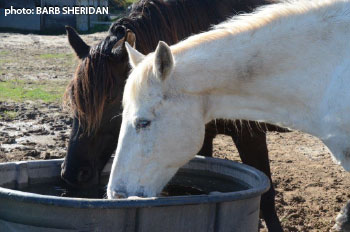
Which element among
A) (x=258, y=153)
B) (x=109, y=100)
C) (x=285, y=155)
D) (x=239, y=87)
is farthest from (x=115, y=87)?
(x=285, y=155)

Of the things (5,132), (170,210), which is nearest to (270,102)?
(170,210)

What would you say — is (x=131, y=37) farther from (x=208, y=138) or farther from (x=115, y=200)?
(x=115, y=200)

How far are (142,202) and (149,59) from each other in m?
0.84

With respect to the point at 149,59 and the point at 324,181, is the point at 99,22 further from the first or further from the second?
the point at 149,59

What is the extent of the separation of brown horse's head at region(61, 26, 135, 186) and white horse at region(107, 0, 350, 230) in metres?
0.48

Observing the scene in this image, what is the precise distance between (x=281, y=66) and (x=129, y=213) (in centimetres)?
116

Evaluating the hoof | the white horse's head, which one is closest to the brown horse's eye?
the white horse's head

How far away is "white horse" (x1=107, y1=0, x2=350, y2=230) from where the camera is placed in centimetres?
293

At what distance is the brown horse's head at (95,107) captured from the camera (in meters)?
3.48

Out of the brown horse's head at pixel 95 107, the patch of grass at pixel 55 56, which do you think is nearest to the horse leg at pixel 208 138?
the brown horse's head at pixel 95 107

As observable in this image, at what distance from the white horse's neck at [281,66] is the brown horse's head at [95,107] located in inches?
25.7

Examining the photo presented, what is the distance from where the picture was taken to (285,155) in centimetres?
604

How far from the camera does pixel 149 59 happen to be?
2.98m

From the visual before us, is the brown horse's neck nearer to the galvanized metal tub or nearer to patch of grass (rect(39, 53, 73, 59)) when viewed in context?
the galvanized metal tub
